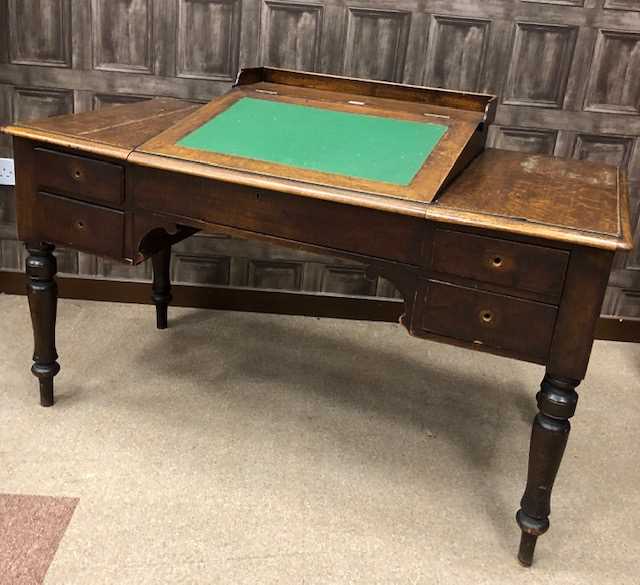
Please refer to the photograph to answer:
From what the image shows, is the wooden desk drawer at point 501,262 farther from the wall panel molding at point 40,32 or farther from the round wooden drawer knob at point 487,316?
the wall panel molding at point 40,32

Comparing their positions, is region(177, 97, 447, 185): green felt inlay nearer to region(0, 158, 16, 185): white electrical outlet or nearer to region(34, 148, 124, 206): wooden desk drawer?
region(34, 148, 124, 206): wooden desk drawer

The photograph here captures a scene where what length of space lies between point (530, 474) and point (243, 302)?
1.57 m

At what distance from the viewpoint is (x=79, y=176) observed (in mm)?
2150

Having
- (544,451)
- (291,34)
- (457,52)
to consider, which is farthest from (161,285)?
(544,451)

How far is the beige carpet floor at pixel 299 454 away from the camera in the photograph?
194cm

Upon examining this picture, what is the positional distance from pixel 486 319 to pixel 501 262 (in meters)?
0.14

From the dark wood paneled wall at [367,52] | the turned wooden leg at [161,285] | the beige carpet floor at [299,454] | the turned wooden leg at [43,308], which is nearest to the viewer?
the beige carpet floor at [299,454]

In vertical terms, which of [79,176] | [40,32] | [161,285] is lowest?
[161,285]

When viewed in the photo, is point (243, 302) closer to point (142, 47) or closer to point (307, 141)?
point (142, 47)

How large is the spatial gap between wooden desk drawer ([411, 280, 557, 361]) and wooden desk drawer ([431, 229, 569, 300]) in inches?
1.5

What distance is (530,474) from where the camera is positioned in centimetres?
191

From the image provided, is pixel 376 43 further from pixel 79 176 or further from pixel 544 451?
pixel 544 451

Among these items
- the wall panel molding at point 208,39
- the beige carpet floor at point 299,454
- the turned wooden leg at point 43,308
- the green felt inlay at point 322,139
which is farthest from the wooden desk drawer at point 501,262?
the wall panel molding at point 208,39

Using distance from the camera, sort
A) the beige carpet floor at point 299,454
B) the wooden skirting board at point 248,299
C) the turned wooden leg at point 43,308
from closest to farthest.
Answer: the beige carpet floor at point 299,454 → the turned wooden leg at point 43,308 → the wooden skirting board at point 248,299
